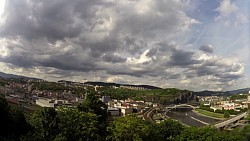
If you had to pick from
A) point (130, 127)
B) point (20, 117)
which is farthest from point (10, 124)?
point (130, 127)

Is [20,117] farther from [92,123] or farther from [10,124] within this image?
[92,123]

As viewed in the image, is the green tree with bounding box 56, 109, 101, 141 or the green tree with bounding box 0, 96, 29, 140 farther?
the green tree with bounding box 0, 96, 29, 140

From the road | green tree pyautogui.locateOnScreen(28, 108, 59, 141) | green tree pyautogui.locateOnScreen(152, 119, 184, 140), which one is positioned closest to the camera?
green tree pyautogui.locateOnScreen(28, 108, 59, 141)

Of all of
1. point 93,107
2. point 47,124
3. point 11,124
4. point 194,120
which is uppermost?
point 93,107

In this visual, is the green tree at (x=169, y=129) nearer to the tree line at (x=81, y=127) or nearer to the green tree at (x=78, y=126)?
the tree line at (x=81, y=127)

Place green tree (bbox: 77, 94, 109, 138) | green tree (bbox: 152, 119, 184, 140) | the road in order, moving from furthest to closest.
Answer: the road < green tree (bbox: 152, 119, 184, 140) < green tree (bbox: 77, 94, 109, 138)

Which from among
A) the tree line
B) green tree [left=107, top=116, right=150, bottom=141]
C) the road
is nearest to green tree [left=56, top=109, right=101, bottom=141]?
the tree line

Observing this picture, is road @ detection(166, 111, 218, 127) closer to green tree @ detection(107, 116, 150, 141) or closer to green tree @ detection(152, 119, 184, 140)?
green tree @ detection(152, 119, 184, 140)

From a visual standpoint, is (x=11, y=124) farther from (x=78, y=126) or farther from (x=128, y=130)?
(x=128, y=130)

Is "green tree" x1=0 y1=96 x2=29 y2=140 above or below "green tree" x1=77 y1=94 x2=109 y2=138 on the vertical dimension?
below

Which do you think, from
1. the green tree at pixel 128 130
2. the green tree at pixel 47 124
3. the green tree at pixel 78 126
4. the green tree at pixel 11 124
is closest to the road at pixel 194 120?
the green tree at pixel 11 124

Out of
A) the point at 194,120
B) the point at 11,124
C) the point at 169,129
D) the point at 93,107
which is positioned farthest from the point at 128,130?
the point at 194,120

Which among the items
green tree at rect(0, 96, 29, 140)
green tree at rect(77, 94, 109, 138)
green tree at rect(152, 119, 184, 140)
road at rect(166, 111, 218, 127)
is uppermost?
green tree at rect(77, 94, 109, 138)

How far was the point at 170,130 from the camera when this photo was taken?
1919 cm
